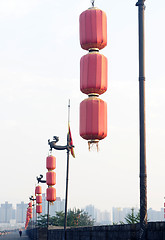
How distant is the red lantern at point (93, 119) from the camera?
10195 mm

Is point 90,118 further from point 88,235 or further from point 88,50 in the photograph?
point 88,235

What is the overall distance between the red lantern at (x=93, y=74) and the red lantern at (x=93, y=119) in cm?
24

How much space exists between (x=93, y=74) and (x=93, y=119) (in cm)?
99

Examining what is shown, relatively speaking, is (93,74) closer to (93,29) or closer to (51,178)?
(93,29)

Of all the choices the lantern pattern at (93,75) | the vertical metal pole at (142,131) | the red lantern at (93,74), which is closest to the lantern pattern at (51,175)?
the lantern pattern at (93,75)

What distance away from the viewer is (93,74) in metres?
10.4

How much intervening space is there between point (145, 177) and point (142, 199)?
0.39m

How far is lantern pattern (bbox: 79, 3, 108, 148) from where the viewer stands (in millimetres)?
10242

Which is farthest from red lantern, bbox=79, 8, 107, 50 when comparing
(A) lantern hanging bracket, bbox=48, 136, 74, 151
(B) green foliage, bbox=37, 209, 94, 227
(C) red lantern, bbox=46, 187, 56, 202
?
(B) green foliage, bbox=37, 209, 94, 227

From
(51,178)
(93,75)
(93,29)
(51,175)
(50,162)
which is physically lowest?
(51,178)

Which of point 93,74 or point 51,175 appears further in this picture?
point 51,175

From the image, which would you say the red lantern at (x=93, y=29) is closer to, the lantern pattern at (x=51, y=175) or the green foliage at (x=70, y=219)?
the lantern pattern at (x=51, y=175)

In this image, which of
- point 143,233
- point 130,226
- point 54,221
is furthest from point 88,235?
point 54,221

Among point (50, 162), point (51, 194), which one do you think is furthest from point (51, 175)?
point (51, 194)
